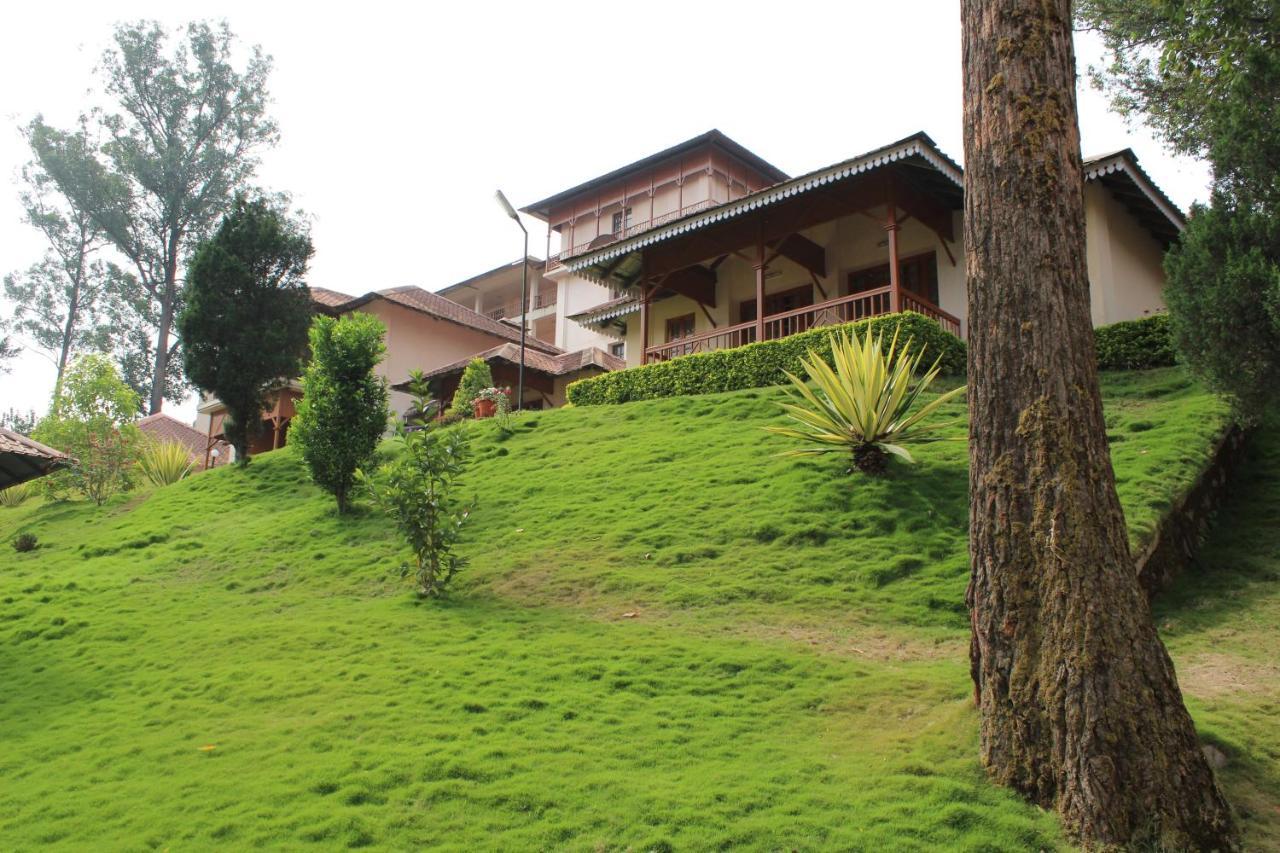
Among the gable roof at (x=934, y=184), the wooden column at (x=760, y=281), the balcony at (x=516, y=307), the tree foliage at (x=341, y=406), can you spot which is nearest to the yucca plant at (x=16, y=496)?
the tree foliage at (x=341, y=406)

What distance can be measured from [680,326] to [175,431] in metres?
20.9

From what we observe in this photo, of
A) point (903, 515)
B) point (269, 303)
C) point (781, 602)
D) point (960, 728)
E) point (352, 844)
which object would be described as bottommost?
point (352, 844)

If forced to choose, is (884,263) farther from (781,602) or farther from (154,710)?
(154,710)

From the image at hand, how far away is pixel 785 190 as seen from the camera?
60.0 ft

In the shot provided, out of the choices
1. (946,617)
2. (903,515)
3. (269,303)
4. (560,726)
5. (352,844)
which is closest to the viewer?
(352,844)

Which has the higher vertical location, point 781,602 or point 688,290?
point 688,290

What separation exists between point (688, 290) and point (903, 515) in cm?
1262

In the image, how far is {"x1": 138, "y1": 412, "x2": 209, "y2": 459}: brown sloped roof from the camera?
34.1m

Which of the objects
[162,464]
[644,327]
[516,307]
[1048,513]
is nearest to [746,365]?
[644,327]

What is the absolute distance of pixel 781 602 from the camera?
891 centimetres

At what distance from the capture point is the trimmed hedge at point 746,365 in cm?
1595

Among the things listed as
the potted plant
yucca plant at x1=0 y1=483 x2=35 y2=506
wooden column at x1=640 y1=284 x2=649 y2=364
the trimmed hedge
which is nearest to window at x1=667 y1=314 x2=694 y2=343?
wooden column at x1=640 y1=284 x2=649 y2=364

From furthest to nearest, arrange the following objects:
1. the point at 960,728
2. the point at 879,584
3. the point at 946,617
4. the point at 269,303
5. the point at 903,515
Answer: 1. the point at 269,303
2. the point at 903,515
3. the point at 879,584
4. the point at 946,617
5. the point at 960,728

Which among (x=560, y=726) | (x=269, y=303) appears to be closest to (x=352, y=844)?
(x=560, y=726)
